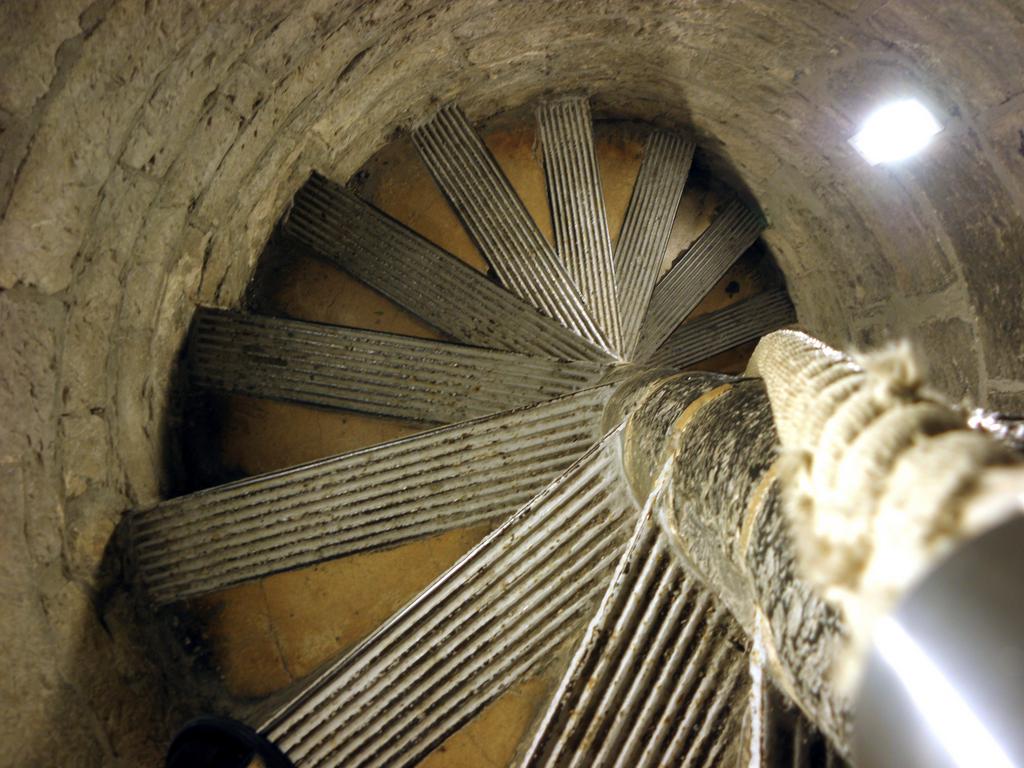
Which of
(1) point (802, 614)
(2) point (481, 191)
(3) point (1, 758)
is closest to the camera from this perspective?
(1) point (802, 614)

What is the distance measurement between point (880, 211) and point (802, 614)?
128 inches

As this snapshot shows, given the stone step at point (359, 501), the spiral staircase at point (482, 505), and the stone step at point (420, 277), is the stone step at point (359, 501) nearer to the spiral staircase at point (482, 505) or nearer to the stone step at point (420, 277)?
the spiral staircase at point (482, 505)

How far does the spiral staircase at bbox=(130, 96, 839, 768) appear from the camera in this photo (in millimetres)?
1732

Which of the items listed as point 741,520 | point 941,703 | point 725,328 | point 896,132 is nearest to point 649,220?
point 725,328

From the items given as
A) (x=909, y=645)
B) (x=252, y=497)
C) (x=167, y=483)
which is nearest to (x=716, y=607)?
(x=909, y=645)

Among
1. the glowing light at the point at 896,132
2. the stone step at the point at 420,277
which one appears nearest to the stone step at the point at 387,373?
the stone step at the point at 420,277

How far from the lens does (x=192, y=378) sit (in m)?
3.27

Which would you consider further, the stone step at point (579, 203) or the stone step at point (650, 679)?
the stone step at point (579, 203)

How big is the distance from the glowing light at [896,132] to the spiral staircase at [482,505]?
160 cm

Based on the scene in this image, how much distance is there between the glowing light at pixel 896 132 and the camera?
2816 millimetres

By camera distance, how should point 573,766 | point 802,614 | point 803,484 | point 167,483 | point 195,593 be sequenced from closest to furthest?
1. point 803,484
2. point 802,614
3. point 573,766
4. point 195,593
5. point 167,483

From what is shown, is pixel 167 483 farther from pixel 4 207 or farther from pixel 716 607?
pixel 716 607

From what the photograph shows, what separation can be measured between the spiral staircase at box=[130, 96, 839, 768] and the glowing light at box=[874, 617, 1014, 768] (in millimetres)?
501

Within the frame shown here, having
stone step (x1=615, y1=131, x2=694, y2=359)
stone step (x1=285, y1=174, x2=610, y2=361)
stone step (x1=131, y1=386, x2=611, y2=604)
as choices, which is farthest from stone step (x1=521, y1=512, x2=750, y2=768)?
stone step (x1=615, y1=131, x2=694, y2=359)
